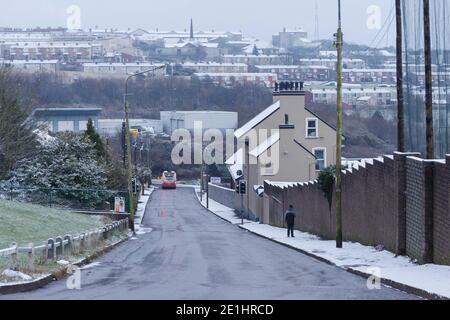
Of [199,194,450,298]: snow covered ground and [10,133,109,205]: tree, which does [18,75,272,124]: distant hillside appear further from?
[199,194,450,298]: snow covered ground

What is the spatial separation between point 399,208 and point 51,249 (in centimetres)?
1033

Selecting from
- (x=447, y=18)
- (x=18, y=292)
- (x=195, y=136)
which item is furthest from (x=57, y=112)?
(x=18, y=292)

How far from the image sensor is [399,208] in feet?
97.0

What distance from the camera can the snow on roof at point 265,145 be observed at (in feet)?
234

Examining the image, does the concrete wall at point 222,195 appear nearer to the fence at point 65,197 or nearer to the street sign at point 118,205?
the fence at point 65,197

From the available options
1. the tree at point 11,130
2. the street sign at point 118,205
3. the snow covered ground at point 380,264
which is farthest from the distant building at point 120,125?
the snow covered ground at point 380,264

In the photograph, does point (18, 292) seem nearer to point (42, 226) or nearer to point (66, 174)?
point (42, 226)

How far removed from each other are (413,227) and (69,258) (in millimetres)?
9308

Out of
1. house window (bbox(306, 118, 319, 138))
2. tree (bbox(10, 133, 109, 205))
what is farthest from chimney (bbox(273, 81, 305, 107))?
tree (bbox(10, 133, 109, 205))

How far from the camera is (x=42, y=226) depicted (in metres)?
37.1

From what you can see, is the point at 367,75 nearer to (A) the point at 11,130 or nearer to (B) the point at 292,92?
(B) the point at 292,92

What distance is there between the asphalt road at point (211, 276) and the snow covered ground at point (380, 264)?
54 centimetres

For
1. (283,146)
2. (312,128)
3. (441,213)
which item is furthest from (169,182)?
(441,213)

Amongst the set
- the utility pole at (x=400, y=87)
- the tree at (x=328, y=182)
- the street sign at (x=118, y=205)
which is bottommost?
the street sign at (x=118, y=205)
